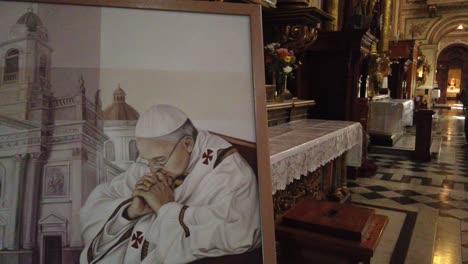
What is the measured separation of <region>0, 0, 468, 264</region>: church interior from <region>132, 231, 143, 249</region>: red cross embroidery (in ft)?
0.45

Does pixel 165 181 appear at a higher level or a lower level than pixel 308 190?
higher

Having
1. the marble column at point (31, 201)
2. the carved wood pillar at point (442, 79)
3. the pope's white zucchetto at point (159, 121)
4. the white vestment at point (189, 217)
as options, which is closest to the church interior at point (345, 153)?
the white vestment at point (189, 217)

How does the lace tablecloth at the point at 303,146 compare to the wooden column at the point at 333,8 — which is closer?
the lace tablecloth at the point at 303,146

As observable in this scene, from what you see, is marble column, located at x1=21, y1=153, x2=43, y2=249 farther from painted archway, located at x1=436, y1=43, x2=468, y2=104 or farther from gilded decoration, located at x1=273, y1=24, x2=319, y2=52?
painted archway, located at x1=436, y1=43, x2=468, y2=104

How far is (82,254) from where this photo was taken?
3.03 ft

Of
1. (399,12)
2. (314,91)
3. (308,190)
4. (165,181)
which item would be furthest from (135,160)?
(399,12)

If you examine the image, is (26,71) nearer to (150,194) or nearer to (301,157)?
(150,194)

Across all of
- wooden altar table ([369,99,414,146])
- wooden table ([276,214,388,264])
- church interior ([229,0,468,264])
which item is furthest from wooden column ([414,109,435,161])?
wooden table ([276,214,388,264])

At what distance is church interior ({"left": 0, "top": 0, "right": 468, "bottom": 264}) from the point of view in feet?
2.96

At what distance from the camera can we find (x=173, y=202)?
100 centimetres

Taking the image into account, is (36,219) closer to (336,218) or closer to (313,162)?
(336,218)

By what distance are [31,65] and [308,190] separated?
2.60 meters

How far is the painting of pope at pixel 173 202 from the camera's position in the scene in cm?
95

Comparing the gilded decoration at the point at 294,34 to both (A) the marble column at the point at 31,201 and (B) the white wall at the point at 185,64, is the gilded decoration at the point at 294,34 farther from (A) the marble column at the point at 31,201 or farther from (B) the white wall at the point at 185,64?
(A) the marble column at the point at 31,201
